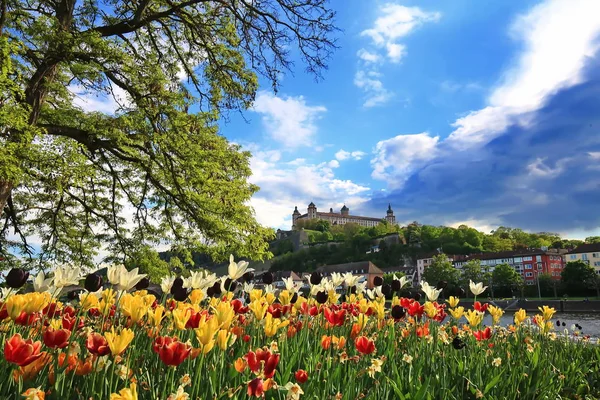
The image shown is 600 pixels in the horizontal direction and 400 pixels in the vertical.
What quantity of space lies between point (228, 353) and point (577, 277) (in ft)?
230

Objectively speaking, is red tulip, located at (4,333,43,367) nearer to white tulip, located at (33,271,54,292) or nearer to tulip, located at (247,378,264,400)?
tulip, located at (247,378,264,400)

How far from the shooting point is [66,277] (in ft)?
8.04

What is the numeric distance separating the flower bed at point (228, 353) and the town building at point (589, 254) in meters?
91.0

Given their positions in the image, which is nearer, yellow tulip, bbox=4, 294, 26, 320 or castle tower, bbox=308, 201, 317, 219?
yellow tulip, bbox=4, 294, 26, 320

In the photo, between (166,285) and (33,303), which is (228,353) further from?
(33,303)

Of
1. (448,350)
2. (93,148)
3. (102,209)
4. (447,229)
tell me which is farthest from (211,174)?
(447,229)

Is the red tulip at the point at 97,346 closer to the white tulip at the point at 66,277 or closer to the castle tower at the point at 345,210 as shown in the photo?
the white tulip at the point at 66,277

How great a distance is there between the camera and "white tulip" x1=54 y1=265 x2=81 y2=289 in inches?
93.6

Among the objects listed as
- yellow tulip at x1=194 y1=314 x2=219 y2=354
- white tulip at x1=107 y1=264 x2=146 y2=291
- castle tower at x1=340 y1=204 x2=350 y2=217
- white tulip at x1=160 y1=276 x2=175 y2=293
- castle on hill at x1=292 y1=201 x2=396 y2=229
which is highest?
castle tower at x1=340 y1=204 x2=350 y2=217

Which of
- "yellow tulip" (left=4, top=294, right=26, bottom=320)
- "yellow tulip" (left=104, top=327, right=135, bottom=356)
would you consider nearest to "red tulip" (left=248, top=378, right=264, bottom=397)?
"yellow tulip" (left=104, top=327, right=135, bottom=356)

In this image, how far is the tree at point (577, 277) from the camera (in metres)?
59.5

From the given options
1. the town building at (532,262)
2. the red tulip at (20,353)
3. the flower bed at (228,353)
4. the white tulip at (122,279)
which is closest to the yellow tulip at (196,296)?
the flower bed at (228,353)

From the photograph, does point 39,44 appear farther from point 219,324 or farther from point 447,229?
point 447,229

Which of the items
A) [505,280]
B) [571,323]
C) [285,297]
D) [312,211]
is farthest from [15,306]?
[312,211]
